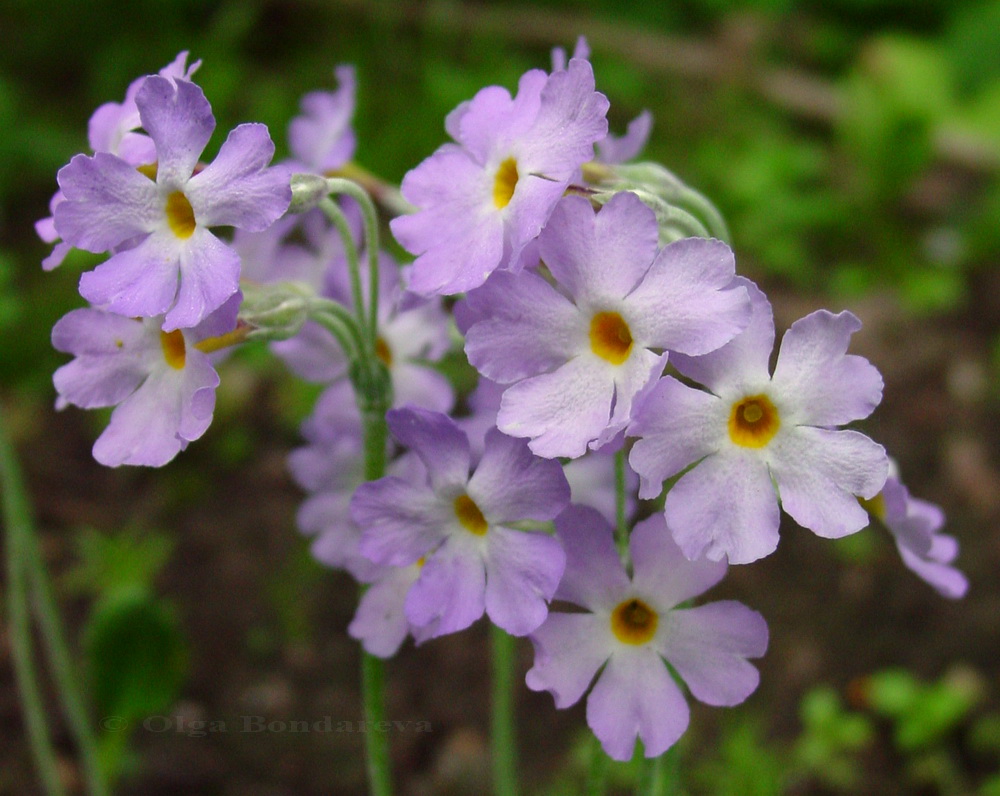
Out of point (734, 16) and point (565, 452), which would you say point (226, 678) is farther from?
point (734, 16)

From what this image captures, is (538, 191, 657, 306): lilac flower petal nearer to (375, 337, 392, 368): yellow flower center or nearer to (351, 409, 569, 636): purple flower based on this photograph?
(351, 409, 569, 636): purple flower

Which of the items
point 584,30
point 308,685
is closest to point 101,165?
point 308,685

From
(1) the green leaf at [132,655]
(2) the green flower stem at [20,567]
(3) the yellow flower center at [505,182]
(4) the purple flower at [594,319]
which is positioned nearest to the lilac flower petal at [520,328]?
(4) the purple flower at [594,319]

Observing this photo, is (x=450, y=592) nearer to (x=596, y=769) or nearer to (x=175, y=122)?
(x=596, y=769)

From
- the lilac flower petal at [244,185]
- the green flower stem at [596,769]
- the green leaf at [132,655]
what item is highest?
the lilac flower petal at [244,185]

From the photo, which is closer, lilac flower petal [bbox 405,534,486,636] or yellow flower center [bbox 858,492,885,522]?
lilac flower petal [bbox 405,534,486,636]

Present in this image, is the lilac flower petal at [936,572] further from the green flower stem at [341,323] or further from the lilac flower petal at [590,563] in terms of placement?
the green flower stem at [341,323]

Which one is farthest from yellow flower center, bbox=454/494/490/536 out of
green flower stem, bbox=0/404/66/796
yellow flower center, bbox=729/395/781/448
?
green flower stem, bbox=0/404/66/796
